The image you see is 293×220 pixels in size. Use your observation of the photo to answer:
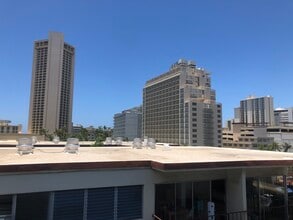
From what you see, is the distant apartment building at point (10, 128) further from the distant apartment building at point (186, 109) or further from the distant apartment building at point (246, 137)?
the distant apartment building at point (246, 137)

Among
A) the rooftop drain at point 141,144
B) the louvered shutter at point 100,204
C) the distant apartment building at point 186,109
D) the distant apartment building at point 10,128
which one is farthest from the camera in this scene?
the distant apartment building at point 186,109

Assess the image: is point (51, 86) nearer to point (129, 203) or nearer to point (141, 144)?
point (141, 144)

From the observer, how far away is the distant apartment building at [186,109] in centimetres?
11750

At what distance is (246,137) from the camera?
134125mm

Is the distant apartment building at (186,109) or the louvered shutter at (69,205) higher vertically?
the distant apartment building at (186,109)

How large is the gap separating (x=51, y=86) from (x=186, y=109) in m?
56.0

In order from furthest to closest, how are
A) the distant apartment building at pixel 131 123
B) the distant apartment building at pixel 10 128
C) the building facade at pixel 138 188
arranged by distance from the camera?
the distant apartment building at pixel 131 123 < the distant apartment building at pixel 10 128 < the building facade at pixel 138 188

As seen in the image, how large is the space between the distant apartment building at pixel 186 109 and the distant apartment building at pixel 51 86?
154 ft

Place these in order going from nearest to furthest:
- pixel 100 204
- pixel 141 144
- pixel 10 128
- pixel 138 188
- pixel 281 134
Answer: pixel 100 204
pixel 138 188
pixel 141 144
pixel 10 128
pixel 281 134

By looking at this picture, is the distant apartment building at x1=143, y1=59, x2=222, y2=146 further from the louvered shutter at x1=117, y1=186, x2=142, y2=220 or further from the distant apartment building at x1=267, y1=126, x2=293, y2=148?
the louvered shutter at x1=117, y1=186, x2=142, y2=220

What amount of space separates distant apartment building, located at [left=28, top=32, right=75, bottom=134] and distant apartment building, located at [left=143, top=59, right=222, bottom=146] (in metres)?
46.9

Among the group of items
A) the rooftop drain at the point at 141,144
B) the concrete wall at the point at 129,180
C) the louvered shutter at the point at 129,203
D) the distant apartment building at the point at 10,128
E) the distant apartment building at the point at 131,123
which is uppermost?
the distant apartment building at the point at 131,123

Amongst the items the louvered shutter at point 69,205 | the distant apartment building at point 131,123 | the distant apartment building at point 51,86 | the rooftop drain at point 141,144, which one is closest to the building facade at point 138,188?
the louvered shutter at point 69,205

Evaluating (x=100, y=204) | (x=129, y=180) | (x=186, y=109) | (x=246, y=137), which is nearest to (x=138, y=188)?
(x=129, y=180)
